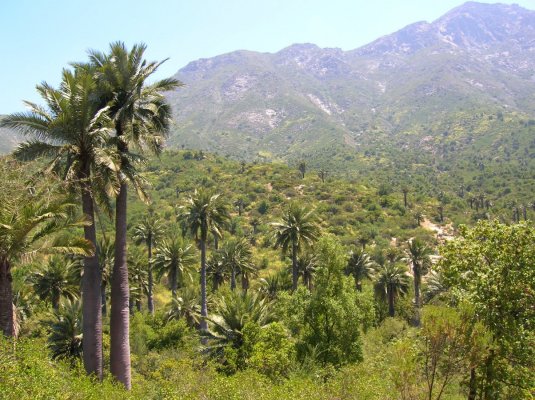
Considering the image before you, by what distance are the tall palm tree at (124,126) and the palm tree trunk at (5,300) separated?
13.0 ft

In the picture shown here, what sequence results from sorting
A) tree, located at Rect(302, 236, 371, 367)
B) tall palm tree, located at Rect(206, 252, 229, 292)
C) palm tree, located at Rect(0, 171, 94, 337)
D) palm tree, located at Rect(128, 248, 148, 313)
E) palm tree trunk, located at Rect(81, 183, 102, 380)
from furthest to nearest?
tall palm tree, located at Rect(206, 252, 229, 292), palm tree, located at Rect(128, 248, 148, 313), tree, located at Rect(302, 236, 371, 367), palm tree trunk, located at Rect(81, 183, 102, 380), palm tree, located at Rect(0, 171, 94, 337)

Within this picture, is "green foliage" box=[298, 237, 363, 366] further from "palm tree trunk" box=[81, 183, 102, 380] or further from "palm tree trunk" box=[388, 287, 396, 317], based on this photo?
"palm tree trunk" box=[388, 287, 396, 317]

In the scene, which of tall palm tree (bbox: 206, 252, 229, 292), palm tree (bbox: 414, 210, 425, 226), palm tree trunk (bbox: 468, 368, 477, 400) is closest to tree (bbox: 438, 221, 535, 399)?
palm tree trunk (bbox: 468, 368, 477, 400)

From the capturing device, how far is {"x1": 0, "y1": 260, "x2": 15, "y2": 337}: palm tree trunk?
38.6ft

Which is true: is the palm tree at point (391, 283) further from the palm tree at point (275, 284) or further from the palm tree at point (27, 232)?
the palm tree at point (27, 232)

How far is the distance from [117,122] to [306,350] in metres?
16.7

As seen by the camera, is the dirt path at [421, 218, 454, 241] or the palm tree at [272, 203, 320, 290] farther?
the dirt path at [421, 218, 454, 241]

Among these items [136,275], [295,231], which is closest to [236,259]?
[136,275]

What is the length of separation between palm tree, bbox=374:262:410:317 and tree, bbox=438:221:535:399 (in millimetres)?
31178

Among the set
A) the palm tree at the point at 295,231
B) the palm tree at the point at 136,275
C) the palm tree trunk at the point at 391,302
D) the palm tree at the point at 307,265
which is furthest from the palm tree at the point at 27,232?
the palm tree trunk at the point at 391,302

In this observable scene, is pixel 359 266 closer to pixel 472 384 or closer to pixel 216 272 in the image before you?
pixel 216 272

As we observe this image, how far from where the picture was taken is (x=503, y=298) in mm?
14547

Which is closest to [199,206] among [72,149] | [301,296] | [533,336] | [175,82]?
[301,296]

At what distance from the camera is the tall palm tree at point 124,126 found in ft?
50.5
